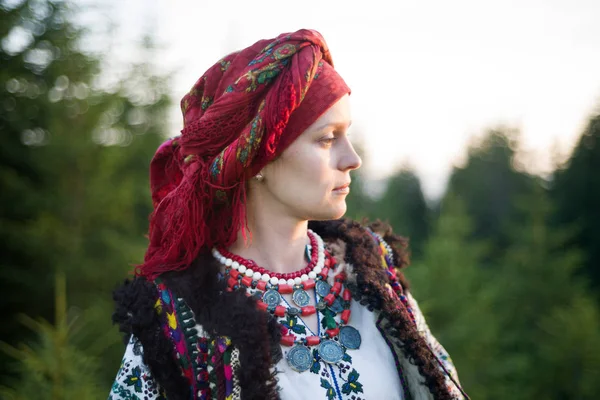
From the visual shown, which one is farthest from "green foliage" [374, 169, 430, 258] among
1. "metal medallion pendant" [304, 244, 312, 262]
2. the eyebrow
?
the eyebrow

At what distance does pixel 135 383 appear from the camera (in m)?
1.60

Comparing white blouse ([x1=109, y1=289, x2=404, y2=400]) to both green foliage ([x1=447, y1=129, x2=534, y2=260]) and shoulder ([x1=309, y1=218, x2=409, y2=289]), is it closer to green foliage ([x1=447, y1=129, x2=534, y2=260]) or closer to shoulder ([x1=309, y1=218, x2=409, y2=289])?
shoulder ([x1=309, y1=218, x2=409, y2=289])

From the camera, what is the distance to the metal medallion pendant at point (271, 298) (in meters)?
1.73

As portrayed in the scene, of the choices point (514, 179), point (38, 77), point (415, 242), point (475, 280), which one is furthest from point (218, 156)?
point (514, 179)

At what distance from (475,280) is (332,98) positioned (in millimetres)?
7360

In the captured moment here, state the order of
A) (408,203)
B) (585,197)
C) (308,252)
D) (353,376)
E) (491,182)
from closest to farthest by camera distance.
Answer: (353,376), (308,252), (585,197), (408,203), (491,182)

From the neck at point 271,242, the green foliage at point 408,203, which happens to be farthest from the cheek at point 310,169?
the green foliage at point 408,203

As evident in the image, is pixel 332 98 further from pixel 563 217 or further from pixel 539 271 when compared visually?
pixel 563 217

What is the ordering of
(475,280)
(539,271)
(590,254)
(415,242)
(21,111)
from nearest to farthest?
(21,111) < (475,280) < (539,271) < (590,254) < (415,242)

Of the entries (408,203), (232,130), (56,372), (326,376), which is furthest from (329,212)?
(408,203)

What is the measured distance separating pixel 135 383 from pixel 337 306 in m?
0.74

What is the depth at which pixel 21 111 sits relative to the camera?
6809 mm

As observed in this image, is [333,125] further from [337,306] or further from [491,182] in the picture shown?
[491,182]

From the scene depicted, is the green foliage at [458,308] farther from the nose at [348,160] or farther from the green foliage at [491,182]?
the green foliage at [491,182]
